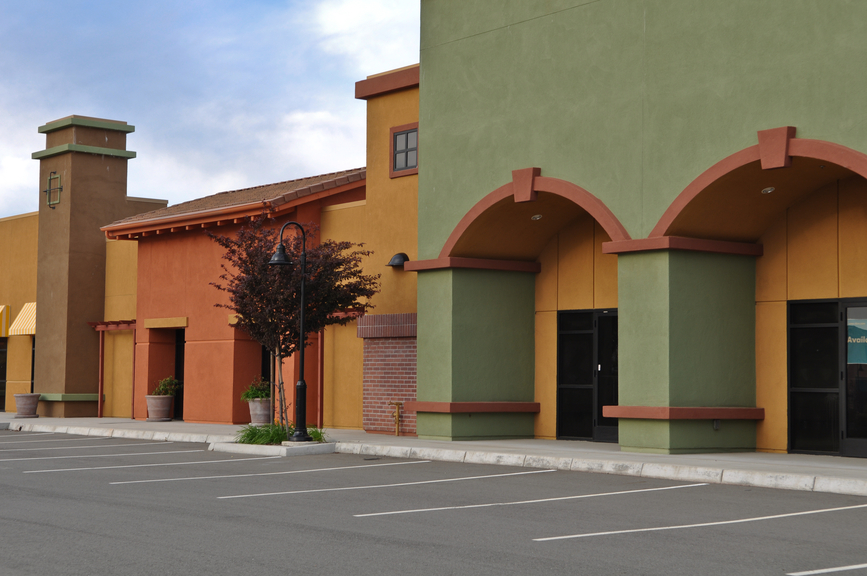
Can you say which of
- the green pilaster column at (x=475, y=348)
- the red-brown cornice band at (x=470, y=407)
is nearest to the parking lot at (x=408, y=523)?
the red-brown cornice band at (x=470, y=407)

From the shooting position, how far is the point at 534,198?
18.0 m

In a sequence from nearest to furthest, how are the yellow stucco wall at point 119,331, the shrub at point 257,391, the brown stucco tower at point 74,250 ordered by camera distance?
1. the shrub at point 257,391
2. the yellow stucco wall at point 119,331
3. the brown stucco tower at point 74,250

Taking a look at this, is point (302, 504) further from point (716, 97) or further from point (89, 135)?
point (89, 135)

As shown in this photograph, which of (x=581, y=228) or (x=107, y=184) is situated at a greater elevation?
(x=107, y=184)

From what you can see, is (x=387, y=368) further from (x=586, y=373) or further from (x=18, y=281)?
(x=18, y=281)

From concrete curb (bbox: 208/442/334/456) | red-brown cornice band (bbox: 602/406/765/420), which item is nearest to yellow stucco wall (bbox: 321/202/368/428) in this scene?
concrete curb (bbox: 208/442/334/456)

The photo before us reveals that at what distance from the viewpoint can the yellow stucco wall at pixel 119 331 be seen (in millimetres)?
29297

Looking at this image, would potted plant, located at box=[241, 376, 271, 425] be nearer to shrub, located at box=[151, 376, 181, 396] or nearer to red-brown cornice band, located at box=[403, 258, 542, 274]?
shrub, located at box=[151, 376, 181, 396]

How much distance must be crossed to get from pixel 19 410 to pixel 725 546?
86.4 feet

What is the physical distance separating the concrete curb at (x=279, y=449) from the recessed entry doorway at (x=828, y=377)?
317 inches

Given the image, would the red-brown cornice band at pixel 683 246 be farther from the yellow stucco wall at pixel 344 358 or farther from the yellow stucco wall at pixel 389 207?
the yellow stucco wall at pixel 344 358

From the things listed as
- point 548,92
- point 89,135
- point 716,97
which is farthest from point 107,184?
point 716,97

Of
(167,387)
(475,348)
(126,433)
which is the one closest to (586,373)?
(475,348)

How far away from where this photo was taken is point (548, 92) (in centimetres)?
1788
